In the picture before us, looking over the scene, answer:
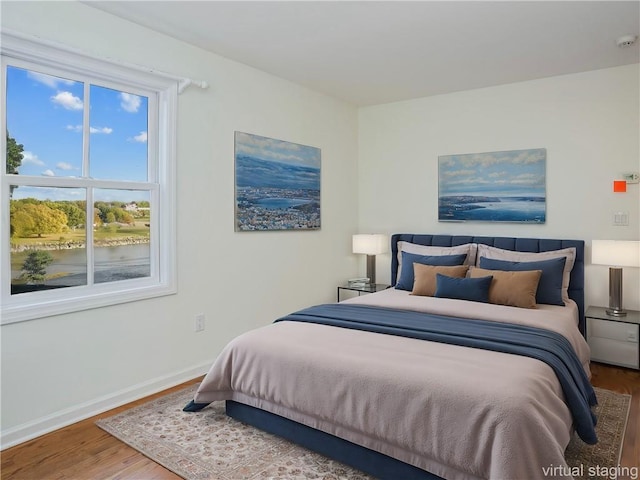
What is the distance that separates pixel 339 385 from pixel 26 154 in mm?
2242

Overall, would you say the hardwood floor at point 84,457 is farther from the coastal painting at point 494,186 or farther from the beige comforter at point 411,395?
the coastal painting at point 494,186

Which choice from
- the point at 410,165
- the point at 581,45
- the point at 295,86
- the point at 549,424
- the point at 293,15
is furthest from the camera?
the point at 410,165

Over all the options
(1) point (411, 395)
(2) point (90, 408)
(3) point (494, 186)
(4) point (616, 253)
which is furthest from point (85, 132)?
(4) point (616, 253)

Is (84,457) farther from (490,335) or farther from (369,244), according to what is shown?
(369,244)

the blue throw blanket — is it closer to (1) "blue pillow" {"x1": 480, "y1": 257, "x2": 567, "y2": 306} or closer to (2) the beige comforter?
(2) the beige comforter

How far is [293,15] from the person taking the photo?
284 centimetres

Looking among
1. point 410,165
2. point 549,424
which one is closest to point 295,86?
point 410,165

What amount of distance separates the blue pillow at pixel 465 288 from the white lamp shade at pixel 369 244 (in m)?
1.20

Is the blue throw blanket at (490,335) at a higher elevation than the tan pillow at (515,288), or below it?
below

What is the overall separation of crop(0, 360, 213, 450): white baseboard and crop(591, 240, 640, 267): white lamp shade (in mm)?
3323

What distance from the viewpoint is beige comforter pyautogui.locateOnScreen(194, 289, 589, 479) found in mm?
1734

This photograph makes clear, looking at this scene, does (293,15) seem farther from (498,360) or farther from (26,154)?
(498,360)

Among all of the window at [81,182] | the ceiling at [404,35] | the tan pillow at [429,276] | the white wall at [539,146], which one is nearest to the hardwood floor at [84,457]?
the window at [81,182]

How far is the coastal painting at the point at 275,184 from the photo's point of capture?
150 inches
